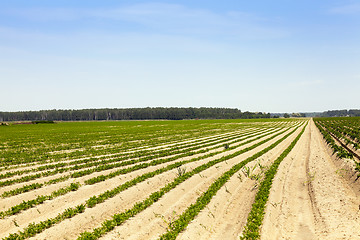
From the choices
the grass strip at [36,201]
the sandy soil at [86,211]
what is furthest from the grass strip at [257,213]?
the grass strip at [36,201]

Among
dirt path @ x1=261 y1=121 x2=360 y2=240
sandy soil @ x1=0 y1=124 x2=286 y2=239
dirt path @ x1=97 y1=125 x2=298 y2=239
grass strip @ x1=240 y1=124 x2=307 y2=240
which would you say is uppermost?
grass strip @ x1=240 y1=124 x2=307 y2=240

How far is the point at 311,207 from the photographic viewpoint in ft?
28.7

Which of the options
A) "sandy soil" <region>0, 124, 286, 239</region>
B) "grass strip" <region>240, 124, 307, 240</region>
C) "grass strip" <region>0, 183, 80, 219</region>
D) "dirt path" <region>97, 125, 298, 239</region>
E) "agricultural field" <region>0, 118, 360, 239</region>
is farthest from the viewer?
"grass strip" <region>0, 183, 80, 219</region>

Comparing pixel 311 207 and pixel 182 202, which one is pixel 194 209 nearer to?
pixel 182 202

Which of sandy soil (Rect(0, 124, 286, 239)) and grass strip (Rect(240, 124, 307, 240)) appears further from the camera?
sandy soil (Rect(0, 124, 286, 239))

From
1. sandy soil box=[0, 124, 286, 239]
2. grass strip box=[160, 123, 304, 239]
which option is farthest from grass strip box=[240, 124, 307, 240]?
sandy soil box=[0, 124, 286, 239]

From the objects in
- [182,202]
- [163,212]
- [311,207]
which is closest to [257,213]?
[311,207]

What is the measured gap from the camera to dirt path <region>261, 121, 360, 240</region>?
6.84 metres

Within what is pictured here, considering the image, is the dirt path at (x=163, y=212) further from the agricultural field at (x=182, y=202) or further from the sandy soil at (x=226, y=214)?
the sandy soil at (x=226, y=214)

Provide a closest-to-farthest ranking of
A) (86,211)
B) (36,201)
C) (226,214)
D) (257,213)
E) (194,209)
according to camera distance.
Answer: (257,213)
(226,214)
(194,209)
(86,211)
(36,201)

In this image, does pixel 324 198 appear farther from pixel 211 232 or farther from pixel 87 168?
pixel 87 168

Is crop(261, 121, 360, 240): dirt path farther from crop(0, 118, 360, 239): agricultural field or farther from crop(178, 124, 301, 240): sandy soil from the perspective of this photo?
crop(178, 124, 301, 240): sandy soil

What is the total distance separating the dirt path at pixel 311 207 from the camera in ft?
22.4

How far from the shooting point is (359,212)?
800cm
